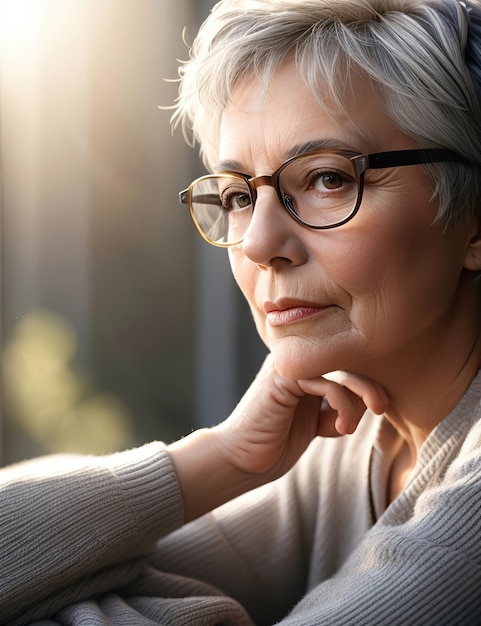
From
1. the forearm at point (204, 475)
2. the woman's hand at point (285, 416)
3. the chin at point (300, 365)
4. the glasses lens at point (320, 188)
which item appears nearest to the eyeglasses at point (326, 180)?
the glasses lens at point (320, 188)

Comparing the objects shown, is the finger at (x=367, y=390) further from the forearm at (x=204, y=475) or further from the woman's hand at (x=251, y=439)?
the forearm at (x=204, y=475)

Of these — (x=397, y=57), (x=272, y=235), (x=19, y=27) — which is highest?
(x=19, y=27)

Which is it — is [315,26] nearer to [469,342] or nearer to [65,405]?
[469,342]

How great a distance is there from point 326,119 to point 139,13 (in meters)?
2.31

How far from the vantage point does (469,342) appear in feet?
5.45

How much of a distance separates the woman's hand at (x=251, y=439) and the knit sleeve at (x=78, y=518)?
5 centimetres

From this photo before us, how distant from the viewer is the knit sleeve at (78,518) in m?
1.44

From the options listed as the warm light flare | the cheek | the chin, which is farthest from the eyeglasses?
the warm light flare

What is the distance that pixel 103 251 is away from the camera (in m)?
3.43

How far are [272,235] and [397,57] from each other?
397 millimetres

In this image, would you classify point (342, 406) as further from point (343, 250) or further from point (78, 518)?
point (78, 518)

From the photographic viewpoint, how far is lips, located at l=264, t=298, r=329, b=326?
1.52 m

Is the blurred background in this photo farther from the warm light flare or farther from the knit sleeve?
the knit sleeve

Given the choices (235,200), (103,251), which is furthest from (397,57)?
(103,251)
